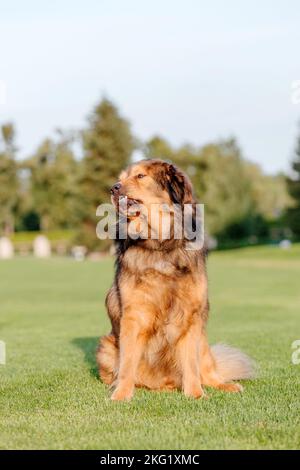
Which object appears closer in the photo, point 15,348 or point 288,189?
point 15,348

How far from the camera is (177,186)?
6.40 meters

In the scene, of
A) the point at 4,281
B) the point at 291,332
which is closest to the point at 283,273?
the point at 4,281

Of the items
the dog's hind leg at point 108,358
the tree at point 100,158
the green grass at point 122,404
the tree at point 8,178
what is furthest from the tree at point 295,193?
the dog's hind leg at point 108,358

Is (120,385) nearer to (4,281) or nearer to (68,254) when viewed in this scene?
(4,281)

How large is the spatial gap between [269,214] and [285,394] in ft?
289

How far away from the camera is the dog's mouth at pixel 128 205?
21.0ft

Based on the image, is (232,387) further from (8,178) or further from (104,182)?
(8,178)

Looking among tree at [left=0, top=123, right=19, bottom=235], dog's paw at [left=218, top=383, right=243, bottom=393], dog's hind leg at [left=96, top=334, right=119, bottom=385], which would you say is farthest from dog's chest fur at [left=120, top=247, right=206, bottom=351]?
tree at [left=0, top=123, right=19, bottom=235]

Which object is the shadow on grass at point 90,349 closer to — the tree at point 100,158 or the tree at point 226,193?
the tree at point 226,193

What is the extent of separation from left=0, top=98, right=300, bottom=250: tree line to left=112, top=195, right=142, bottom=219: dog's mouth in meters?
44.4

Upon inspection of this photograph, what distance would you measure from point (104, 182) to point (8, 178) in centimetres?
1631

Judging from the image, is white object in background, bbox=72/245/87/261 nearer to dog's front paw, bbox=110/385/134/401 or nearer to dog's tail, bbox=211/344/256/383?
dog's tail, bbox=211/344/256/383

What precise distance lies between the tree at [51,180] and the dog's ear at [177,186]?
7317 centimetres

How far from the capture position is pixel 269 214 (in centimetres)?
9319
